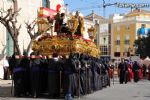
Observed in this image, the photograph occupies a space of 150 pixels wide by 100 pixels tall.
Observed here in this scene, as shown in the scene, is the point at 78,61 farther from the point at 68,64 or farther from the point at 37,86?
the point at 37,86

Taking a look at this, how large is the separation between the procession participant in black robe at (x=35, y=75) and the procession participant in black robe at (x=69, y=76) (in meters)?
1.21

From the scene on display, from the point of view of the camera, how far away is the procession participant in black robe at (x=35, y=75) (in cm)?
2002

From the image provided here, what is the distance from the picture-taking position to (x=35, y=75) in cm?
2003

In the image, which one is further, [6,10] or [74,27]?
[6,10]

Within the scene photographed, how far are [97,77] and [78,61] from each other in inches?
174

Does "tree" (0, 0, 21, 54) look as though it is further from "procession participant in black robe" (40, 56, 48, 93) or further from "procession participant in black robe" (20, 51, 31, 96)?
"procession participant in black robe" (40, 56, 48, 93)

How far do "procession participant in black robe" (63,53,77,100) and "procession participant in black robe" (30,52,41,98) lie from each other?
1.21 metres

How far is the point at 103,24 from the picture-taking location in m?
119

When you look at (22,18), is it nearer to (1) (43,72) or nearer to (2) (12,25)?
(2) (12,25)

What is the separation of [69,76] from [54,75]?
0.79 meters

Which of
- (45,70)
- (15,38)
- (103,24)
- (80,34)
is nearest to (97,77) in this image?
(80,34)

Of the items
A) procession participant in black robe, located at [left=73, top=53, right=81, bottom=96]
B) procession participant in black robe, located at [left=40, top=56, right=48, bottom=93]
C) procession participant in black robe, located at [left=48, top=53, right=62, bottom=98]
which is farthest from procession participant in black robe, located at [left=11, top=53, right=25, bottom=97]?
procession participant in black robe, located at [left=73, top=53, right=81, bottom=96]

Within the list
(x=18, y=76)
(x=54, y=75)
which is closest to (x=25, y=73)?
(x=18, y=76)

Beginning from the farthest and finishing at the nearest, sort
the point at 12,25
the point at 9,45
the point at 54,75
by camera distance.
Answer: the point at 9,45 < the point at 12,25 < the point at 54,75
